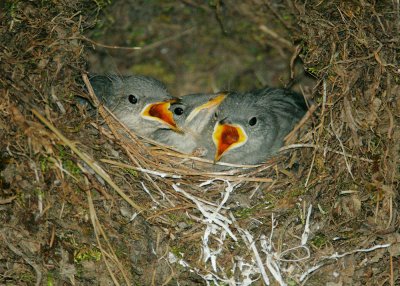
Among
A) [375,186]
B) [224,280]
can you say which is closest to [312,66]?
[375,186]

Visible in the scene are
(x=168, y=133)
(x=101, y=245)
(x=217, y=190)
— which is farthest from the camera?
(x=168, y=133)

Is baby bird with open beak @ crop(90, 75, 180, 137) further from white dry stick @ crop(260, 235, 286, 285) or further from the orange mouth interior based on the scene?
white dry stick @ crop(260, 235, 286, 285)

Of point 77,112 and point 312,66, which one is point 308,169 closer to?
point 312,66

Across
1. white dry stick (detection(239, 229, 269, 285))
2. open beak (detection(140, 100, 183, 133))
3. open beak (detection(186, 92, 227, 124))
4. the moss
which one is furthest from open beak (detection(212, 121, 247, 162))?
the moss

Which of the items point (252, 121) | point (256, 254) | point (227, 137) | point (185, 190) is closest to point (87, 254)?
→ point (185, 190)

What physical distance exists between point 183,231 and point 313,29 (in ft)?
4.79

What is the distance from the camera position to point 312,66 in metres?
3.96

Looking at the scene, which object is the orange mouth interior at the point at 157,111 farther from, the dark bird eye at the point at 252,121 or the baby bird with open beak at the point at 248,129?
the dark bird eye at the point at 252,121

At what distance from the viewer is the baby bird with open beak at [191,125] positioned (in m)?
4.44

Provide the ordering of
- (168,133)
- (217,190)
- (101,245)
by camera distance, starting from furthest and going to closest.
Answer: (168,133) → (217,190) → (101,245)

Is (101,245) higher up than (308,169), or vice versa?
(308,169)

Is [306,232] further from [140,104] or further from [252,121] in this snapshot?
[140,104]

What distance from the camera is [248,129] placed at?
4301 mm

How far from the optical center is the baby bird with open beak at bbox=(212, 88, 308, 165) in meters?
4.20
